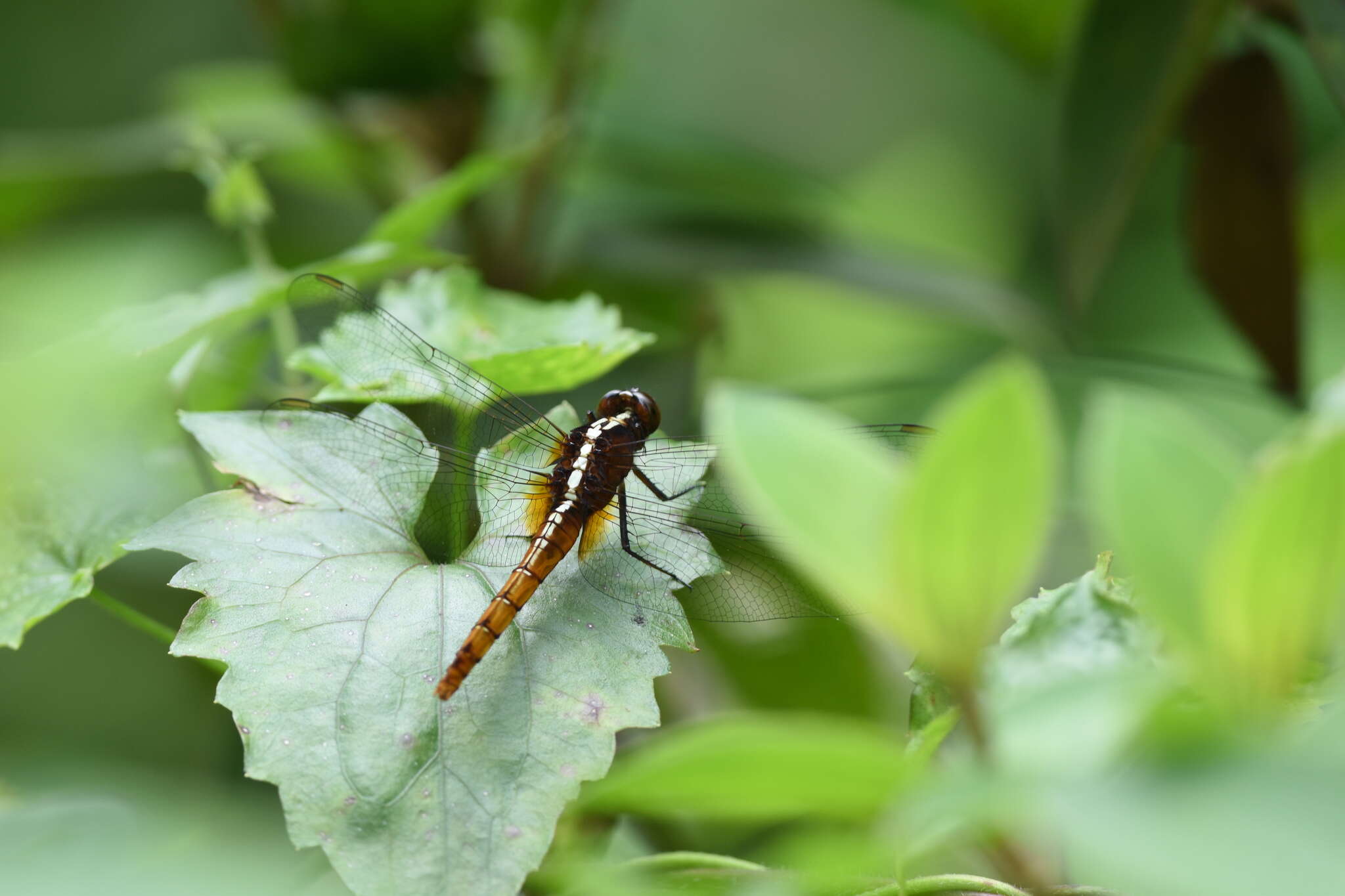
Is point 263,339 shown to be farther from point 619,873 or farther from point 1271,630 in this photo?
point 1271,630

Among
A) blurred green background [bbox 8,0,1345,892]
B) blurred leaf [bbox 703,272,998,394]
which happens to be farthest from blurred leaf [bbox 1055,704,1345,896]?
blurred leaf [bbox 703,272,998,394]

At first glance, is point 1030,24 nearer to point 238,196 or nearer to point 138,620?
point 238,196

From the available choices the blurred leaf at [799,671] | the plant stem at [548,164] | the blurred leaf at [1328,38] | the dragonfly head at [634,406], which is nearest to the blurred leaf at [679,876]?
the dragonfly head at [634,406]

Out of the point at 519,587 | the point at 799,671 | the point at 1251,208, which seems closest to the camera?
the point at 519,587

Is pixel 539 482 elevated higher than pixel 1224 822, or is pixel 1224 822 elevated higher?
pixel 539 482

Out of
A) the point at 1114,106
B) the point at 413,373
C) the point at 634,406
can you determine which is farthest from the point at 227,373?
the point at 1114,106

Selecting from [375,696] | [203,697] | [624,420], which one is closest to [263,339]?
[624,420]

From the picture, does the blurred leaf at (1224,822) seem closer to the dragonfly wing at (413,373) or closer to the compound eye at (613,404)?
the dragonfly wing at (413,373)
